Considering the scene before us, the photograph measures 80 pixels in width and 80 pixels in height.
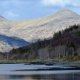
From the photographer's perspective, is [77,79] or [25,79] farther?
[25,79]

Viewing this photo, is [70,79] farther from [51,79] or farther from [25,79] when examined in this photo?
[25,79]

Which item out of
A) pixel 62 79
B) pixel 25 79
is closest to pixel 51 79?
pixel 62 79

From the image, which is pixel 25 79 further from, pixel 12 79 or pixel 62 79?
pixel 62 79

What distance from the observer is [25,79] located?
98250 mm

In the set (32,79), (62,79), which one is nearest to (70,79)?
(62,79)

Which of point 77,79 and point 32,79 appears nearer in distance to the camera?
point 77,79

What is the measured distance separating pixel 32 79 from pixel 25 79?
2540mm

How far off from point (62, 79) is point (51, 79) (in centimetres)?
249

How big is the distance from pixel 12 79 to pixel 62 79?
42.6ft

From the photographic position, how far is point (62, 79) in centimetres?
9162

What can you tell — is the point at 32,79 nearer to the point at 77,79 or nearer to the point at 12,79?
the point at 12,79

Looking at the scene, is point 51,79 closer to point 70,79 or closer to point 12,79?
point 70,79

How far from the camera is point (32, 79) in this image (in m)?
96.4

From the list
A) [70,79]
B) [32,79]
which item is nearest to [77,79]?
[70,79]
